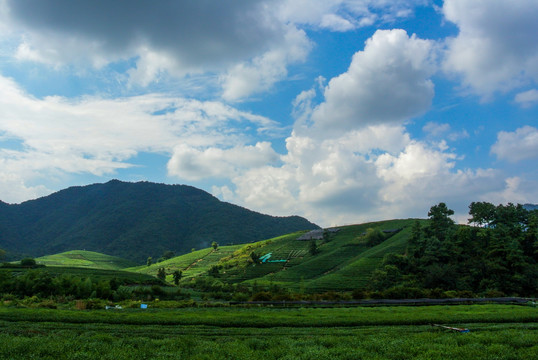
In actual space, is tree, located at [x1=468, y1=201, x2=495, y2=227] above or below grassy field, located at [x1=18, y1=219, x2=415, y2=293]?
above

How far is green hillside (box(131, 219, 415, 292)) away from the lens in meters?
97.7

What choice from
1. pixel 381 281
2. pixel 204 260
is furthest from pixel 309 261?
pixel 204 260

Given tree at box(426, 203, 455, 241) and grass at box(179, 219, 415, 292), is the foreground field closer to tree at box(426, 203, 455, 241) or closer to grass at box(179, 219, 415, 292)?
grass at box(179, 219, 415, 292)

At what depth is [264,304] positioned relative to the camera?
5562cm

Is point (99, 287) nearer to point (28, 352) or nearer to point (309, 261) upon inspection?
point (28, 352)

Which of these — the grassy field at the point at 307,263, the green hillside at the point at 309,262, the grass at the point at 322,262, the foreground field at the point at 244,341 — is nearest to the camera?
the foreground field at the point at 244,341

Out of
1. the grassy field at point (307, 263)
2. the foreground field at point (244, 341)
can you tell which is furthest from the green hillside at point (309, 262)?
the foreground field at point (244, 341)

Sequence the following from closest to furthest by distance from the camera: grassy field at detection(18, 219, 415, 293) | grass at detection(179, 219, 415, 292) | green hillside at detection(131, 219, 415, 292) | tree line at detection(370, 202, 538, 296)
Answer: tree line at detection(370, 202, 538, 296)
grass at detection(179, 219, 415, 292)
grassy field at detection(18, 219, 415, 293)
green hillside at detection(131, 219, 415, 292)

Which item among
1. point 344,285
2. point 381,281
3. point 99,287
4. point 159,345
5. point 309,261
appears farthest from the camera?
point 309,261

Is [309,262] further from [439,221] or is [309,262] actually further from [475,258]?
[475,258]

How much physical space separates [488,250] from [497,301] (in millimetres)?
32088

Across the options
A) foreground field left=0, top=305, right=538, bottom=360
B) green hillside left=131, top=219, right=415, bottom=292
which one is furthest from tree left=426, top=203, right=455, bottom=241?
foreground field left=0, top=305, right=538, bottom=360

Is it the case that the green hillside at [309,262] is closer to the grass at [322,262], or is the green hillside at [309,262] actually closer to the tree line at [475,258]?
the grass at [322,262]

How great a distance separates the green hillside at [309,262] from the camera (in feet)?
320
